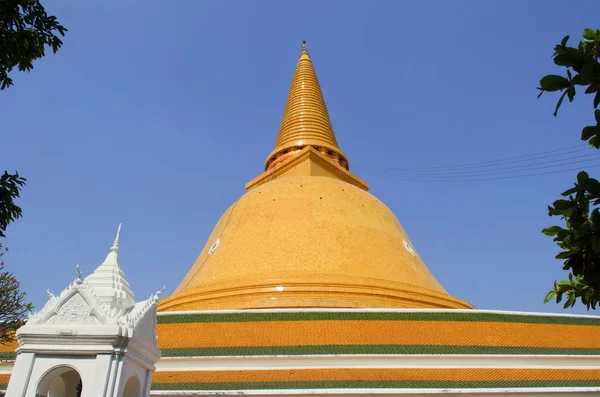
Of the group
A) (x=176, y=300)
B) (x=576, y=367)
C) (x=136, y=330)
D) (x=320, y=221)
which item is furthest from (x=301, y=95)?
(x=136, y=330)

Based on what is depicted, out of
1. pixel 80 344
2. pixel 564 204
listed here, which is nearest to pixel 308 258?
pixel 80 344


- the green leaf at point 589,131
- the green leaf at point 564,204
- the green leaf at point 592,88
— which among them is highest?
the green leaf at point 592,88

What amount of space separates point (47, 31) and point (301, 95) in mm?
16719

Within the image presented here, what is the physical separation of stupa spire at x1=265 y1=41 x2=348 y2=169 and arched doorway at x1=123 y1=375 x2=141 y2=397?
13159mm

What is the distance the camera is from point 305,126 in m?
19.5

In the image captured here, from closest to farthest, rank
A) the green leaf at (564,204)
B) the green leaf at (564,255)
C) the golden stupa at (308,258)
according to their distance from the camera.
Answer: the green leaf at (564,204) → the green leaf at (564,255) → the golden stupa at (308,258)

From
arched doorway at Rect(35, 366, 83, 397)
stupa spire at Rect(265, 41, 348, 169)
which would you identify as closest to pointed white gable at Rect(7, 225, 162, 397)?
arched doorway at Rect(35, 366, 83, 397)

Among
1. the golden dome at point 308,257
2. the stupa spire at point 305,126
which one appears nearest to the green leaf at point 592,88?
the golden dome at point 308,257

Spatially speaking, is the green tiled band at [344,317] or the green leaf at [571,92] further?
the green tiled band at [344,317]

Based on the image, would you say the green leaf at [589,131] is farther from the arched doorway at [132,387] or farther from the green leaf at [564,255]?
the arched doorway at [132,387]

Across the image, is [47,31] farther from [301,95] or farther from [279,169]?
[301,95]

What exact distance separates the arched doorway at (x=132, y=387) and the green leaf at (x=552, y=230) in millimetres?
4755

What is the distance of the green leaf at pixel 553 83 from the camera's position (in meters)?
2.65

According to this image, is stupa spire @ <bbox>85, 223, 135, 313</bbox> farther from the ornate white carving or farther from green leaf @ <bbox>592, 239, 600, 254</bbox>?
green leaf @ <bbox>592, 239, 600, 254</bbox>
